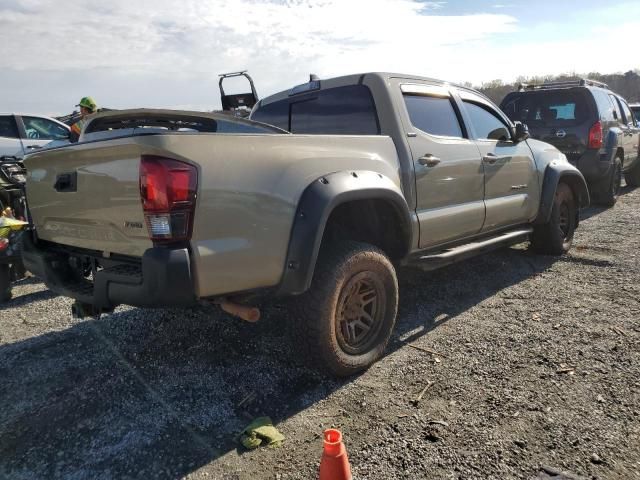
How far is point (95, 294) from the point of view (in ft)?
8.57

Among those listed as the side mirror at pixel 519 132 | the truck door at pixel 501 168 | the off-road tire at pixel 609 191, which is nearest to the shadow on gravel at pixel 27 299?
the truck door at pixel 501 168

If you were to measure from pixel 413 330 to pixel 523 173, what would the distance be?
2188 mm

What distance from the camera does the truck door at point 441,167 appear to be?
3666 millimetres

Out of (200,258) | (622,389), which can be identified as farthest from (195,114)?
(622,389)

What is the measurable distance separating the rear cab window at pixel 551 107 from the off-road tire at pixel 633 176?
4021mm

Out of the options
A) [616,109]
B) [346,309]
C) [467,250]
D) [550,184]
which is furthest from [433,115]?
[616,109]

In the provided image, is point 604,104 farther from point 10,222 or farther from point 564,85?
point 10,222

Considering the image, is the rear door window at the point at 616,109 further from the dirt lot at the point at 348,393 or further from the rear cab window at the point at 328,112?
the rear cab window at the point at 328,112

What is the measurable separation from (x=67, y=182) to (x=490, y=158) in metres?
3.40

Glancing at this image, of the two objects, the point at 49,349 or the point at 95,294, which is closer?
the point at 95,294

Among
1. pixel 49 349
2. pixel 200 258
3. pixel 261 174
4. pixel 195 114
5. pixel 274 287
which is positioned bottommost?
pixel 49 349

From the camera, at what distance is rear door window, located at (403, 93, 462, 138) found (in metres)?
3.79

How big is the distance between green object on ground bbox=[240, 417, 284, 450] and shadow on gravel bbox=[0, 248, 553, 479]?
93mm

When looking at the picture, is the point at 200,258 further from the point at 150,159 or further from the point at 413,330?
the point at 413,330
